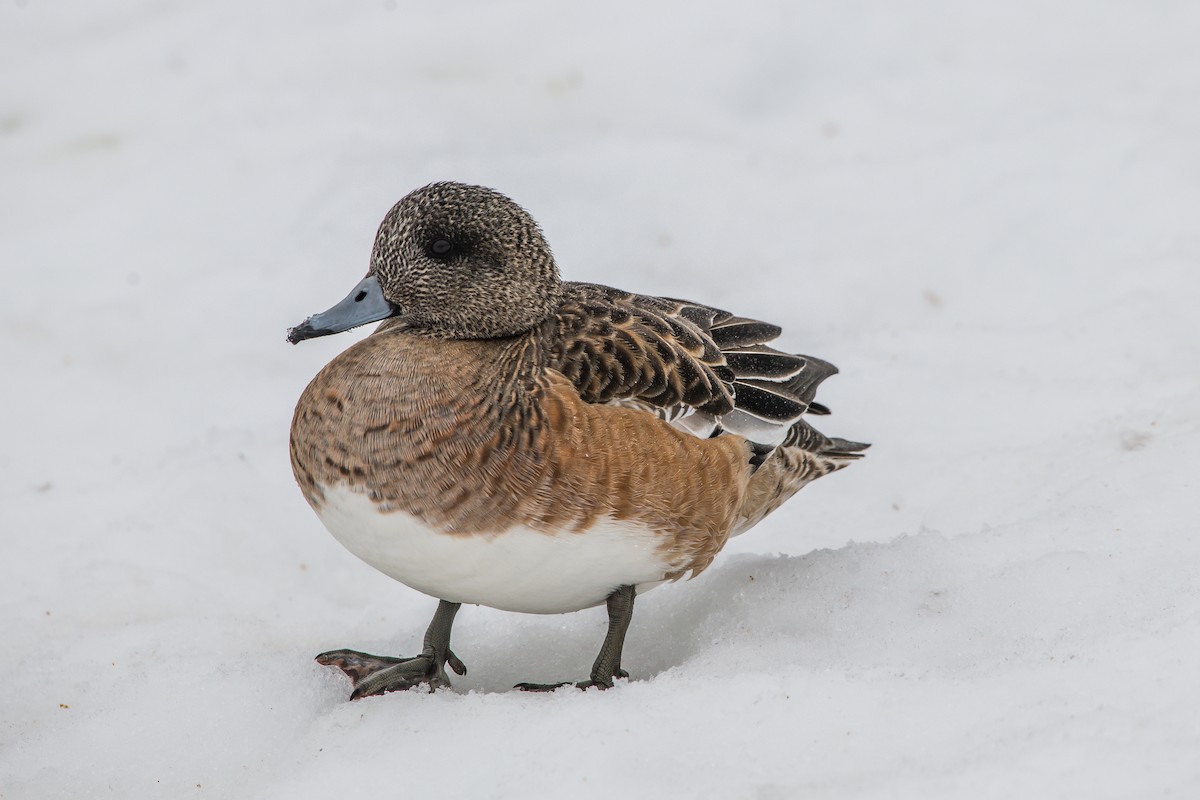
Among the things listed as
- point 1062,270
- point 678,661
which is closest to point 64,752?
point 678,661

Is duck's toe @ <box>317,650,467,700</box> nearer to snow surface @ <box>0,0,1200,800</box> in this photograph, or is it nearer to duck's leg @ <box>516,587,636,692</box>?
snow surface @ <box>0,0,1200,800</box>

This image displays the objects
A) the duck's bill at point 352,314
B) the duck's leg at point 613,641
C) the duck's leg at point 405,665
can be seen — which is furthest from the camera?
the duck's leg at point 405,665

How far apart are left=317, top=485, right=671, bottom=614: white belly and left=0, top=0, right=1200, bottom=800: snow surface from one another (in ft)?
0.92

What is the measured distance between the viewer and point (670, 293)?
19.1ft

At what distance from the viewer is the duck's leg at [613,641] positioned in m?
3.59

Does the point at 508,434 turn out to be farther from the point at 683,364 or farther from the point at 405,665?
the point at 405,665

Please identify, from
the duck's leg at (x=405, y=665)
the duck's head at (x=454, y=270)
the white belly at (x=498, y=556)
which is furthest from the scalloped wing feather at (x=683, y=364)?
the duck's leg at (x=405, y=665)

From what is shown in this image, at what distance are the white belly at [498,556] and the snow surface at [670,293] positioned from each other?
0.28 meters

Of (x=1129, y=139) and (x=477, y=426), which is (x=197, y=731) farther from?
(x=1129, y=139)

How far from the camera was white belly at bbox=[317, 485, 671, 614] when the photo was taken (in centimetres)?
331

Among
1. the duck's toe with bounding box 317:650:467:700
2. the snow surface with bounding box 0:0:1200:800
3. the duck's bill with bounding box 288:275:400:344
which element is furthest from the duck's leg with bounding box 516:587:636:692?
the duck's bill with bounding box 288:275:400:344

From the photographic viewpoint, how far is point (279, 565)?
474 cm

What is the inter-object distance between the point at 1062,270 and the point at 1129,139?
33.4 inches

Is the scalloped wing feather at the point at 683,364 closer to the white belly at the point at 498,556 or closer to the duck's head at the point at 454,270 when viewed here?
the duck's head at the point at 454,270
